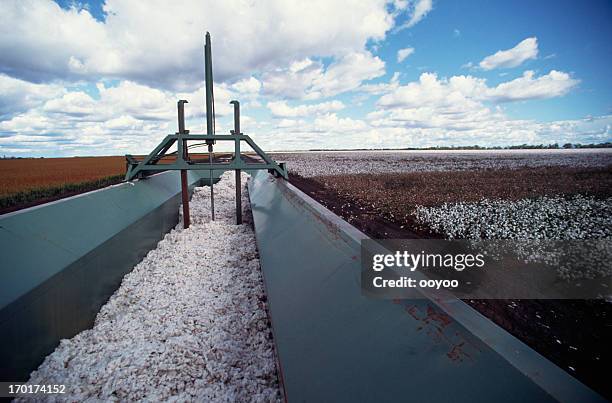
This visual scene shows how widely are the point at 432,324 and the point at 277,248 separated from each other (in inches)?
100

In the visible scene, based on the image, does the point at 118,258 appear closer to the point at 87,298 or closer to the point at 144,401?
the point at 87,298

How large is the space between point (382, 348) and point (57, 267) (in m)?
3.24

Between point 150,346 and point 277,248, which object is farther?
point 277,248

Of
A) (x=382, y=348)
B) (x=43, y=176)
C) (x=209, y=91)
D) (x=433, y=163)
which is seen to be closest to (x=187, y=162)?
(x=209, y=91)

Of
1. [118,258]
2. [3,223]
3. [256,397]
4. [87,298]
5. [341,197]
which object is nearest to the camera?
[256,397]

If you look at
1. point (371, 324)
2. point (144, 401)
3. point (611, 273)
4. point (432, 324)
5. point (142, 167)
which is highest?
point (142, 167)

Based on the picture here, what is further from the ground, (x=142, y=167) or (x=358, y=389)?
(x=142, y=167)

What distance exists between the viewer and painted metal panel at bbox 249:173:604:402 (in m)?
1.08

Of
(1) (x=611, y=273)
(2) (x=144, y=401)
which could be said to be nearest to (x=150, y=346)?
(2) (x=144, y=401)

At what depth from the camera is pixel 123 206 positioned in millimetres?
5375

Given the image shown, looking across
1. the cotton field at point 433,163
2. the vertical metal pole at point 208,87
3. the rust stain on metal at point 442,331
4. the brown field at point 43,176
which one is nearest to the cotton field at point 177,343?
the rust stain on metal at point 442,331

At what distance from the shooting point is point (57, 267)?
2.99 metres

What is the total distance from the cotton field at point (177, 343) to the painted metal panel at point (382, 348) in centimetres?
52

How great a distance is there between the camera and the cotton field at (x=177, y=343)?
93.9 inches
